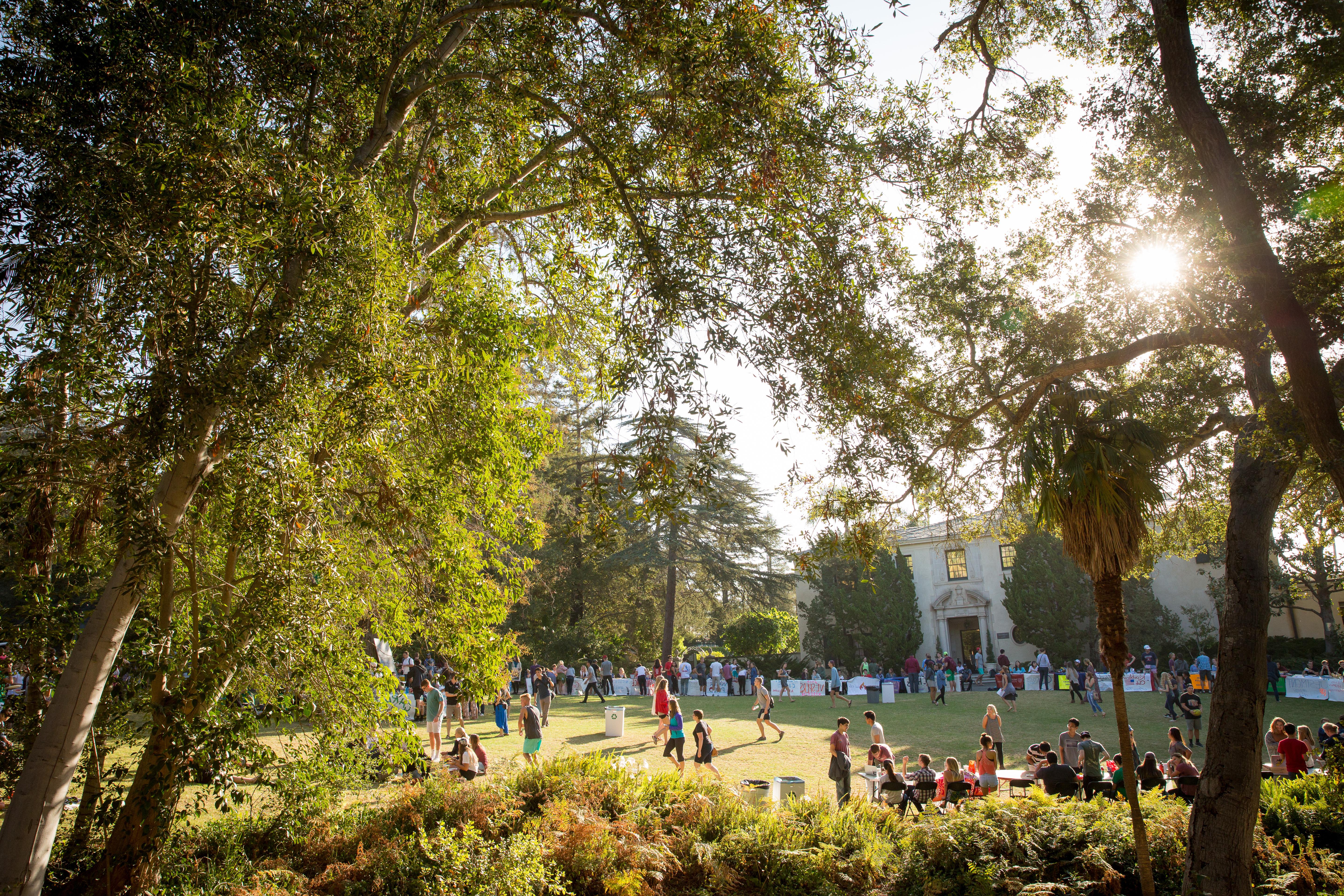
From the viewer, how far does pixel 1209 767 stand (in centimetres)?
825

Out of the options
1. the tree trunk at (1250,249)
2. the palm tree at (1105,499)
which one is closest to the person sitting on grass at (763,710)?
the palm tree at (1105,499)

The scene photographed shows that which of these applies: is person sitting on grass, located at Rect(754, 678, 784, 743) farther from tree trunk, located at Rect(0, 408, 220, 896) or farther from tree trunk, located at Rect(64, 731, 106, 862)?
tree trunk, located at Rect(0, 408, 220, 896)

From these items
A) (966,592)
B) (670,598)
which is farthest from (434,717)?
(966,592)

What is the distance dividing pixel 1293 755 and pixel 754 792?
870 cm

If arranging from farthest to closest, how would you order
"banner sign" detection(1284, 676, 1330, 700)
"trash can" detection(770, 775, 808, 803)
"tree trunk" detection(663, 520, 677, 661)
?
"tree trunk" detection(663, 520, 677, 661) < "banner sign" detection(1284, 676, 1330, 700) < "trash can" detection(770, 775, 808, 803)

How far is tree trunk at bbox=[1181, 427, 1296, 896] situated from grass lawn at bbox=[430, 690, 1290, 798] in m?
4.70

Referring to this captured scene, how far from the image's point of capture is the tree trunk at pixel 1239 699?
782cm

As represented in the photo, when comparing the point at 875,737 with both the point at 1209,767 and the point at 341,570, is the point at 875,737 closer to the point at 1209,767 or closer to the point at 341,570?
the point at 1209,767

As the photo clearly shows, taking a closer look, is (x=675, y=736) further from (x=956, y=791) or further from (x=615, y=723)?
(x=956, y=791)

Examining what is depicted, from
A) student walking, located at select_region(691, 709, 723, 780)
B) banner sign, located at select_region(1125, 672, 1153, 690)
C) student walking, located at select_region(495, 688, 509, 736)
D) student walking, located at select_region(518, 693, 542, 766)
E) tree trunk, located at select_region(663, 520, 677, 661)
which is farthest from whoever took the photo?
tree trunk, located at select_region(663, 520, 677, 661)

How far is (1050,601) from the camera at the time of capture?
38750 mm

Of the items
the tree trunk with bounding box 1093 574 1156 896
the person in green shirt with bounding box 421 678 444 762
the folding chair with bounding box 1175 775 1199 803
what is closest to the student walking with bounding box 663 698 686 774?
the person in green shirt with bounding box 421 678 444 762

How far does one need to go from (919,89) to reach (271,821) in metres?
12.1

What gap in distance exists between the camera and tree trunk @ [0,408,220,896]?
20.0ft
